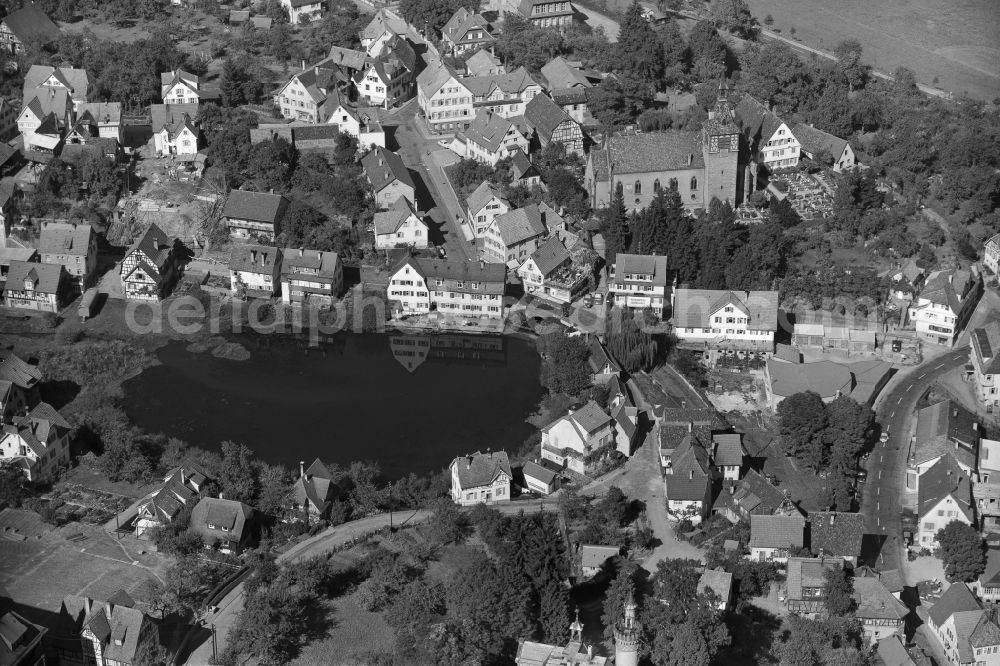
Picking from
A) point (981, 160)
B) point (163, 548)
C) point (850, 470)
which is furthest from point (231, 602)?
point (981, 160)

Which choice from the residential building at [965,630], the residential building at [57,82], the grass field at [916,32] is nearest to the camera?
the residential building at [965,630]

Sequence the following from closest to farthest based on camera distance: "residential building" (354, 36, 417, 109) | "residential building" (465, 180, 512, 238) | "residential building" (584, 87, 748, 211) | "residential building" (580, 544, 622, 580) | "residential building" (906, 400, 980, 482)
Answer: "residential building" (580, 544, 622, 580)
"residential building" (906, 400, 980, 482)
"residential building" (584, 87, 748, 211)
"residential building" (465, 180, 512, 238)
"residential building" (354, 36, 417, 109)

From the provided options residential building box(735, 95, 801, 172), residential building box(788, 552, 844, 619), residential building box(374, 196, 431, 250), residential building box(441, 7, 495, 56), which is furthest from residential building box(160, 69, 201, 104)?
residential building box(788, 552, 844, 619)

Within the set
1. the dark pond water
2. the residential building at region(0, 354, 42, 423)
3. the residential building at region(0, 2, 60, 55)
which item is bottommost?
the dark pond water

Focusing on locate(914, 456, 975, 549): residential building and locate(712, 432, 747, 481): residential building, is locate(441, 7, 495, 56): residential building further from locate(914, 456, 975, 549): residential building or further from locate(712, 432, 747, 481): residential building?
locate(914, 456, 975, 549): residential building

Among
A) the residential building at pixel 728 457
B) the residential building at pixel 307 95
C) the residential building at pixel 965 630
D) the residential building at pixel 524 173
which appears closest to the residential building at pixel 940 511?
the residential building at pixel 965 630

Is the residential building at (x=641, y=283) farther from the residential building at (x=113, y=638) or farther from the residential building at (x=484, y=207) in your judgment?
the residential building at (x=113, y=638)
